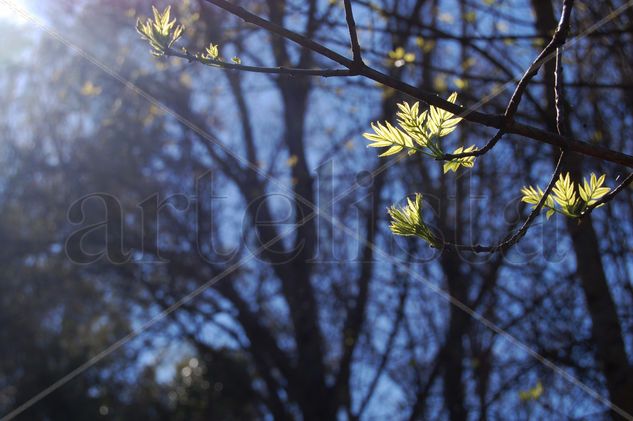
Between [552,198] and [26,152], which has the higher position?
[26,152]

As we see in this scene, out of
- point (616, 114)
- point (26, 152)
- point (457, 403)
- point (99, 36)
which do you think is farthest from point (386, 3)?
point (26, 152)

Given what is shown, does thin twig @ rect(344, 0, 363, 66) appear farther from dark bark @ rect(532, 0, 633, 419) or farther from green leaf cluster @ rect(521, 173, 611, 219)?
dark bark @ rect(532, 0, 633, 419)

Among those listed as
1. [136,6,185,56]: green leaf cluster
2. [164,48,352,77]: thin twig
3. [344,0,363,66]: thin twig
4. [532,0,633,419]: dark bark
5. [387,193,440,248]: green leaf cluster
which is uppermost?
[532,0,633,419]: dark bark

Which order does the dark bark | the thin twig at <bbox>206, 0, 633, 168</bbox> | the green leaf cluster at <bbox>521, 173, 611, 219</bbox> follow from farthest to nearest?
1. the dark bark
2. the green leaf cluster at <bbox>521, 173, 611, 219</bbox>
3. the thin twig at <bbox>206, 0, 633, 168</bbox>

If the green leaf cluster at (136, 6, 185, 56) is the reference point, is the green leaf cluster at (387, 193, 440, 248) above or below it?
below

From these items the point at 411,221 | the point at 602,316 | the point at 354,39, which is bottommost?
the point at 411,221

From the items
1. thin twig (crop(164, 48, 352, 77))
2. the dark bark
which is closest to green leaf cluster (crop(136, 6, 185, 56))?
thin twig (crop(164, 48, 352, 77))

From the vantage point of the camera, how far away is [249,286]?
20.6 ft

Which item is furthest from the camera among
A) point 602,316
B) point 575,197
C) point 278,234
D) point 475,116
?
point 278,234

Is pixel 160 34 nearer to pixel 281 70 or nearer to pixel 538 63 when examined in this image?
pixel 281 70

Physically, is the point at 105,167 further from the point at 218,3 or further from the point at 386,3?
the point at 218,3

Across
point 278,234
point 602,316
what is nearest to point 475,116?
point 602,316

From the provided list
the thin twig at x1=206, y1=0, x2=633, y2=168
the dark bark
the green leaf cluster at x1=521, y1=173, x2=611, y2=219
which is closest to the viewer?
the thin twig at x1=206, y1=0, x2=633, y2=168

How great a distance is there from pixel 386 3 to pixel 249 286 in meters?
2.79
